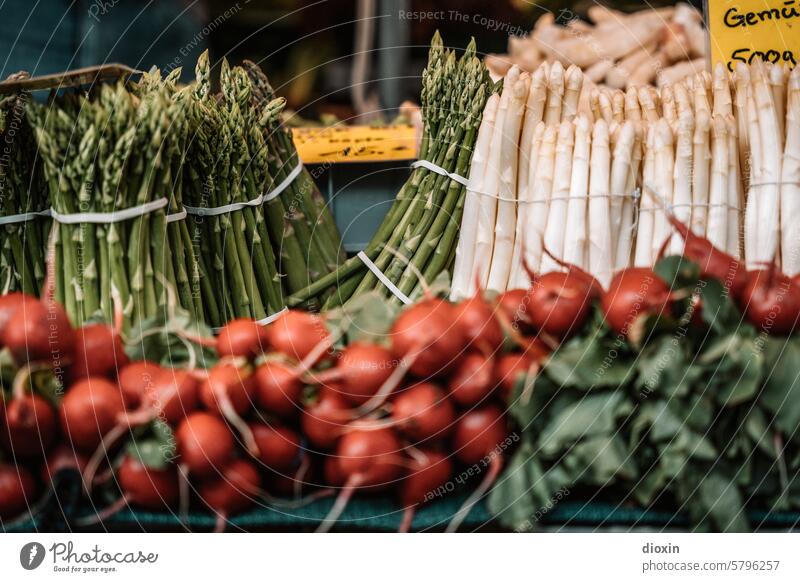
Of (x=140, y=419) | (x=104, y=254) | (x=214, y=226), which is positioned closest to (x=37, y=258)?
Answer: (x=104, y=254)

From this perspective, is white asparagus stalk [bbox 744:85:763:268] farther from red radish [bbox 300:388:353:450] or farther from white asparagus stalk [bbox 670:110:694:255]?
red radish [bbox 300:388:353:450]

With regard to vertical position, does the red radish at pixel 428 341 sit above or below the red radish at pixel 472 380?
above

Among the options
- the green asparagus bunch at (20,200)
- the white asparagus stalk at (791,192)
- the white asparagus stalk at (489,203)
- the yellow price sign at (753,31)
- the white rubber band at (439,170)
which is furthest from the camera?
the yellow price sign at (753,31)

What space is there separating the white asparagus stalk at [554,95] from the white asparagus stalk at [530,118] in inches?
0.6

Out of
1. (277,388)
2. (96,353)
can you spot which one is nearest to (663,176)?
(277,388)

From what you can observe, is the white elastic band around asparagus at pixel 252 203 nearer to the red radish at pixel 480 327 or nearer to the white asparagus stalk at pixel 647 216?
the red radish at pixel 480 327

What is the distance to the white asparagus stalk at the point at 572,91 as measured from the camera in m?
1.81

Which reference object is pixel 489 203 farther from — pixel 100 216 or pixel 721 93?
pixel 100 216

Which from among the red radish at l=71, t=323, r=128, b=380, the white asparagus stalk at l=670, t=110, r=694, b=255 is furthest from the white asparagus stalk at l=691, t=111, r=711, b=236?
the red radish at l=71, t=323, r=128, b=380

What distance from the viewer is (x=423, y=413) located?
1230mm

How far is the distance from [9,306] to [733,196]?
1.43 meters

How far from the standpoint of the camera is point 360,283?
5.63ft

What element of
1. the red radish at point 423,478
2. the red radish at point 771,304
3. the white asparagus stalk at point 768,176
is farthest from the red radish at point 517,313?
the white asparagus stalk at point 768,176
